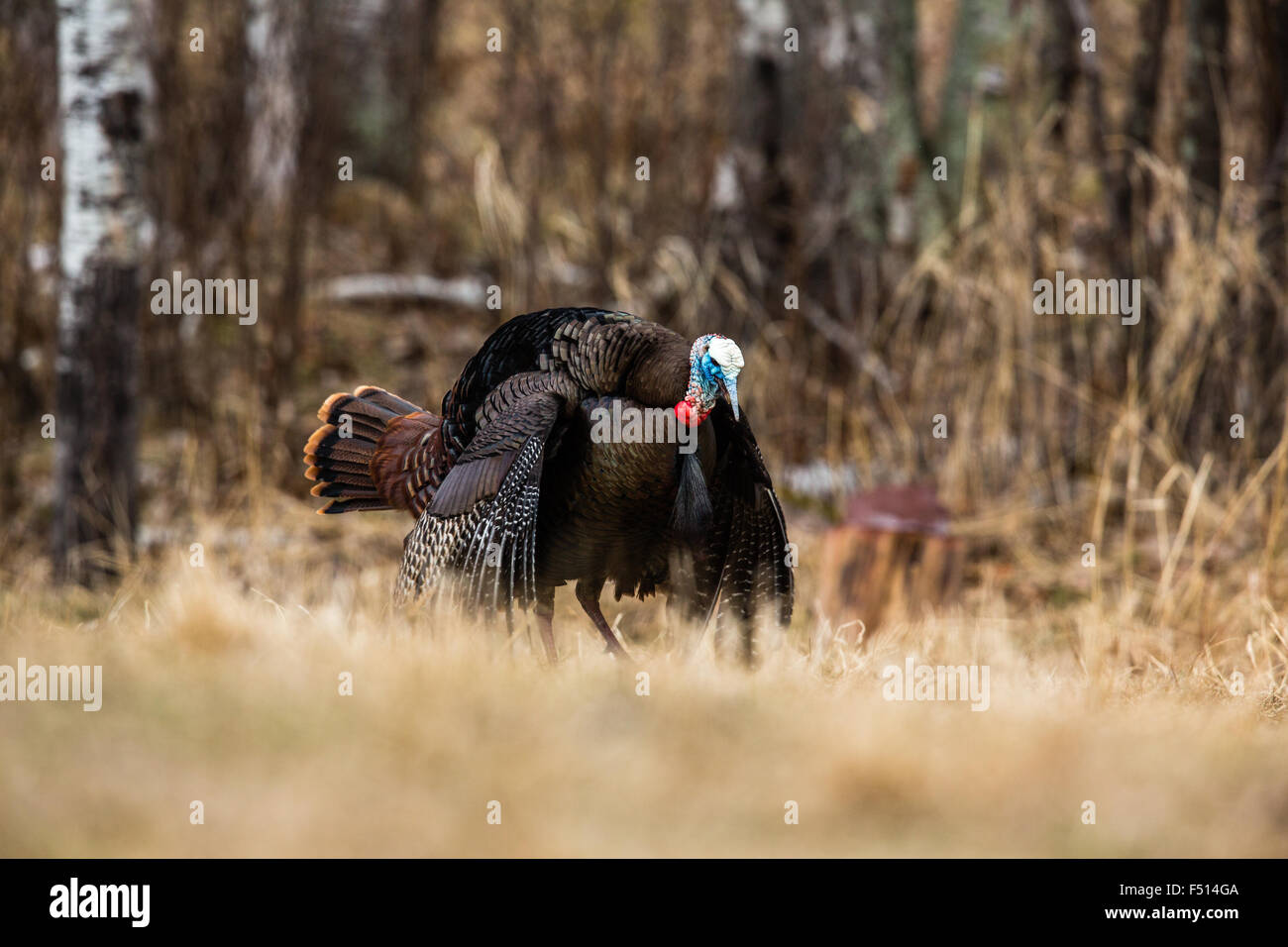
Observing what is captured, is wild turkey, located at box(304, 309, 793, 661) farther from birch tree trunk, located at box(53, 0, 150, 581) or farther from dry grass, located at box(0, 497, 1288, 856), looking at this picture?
birch tree trunk, located at box(53, 0, 150, 581)

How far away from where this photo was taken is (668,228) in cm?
740

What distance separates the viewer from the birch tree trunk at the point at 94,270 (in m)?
5.58

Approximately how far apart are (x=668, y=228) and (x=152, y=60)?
287 centimetres

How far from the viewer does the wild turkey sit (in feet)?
11.6

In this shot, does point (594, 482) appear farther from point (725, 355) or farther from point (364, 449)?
point (364, 449)

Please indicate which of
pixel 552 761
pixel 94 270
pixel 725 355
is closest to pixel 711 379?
pixel 725 355

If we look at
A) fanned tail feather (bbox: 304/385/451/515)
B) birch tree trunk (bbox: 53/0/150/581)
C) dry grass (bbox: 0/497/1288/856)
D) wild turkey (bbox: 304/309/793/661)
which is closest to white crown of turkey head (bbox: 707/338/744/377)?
wild turkey (bbox: 304/309/793/661)

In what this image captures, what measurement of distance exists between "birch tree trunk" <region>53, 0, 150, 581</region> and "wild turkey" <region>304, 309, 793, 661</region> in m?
2.02

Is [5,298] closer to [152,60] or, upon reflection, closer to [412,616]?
[152,60]

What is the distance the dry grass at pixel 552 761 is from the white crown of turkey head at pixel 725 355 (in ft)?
2.63

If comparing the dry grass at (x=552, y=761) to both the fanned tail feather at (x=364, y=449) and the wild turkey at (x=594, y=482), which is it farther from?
the fanned tail feather at (x=364, y=449)

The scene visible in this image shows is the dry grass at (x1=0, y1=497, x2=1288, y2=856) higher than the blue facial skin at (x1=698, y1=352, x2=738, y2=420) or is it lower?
lower

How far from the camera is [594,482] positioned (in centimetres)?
365
